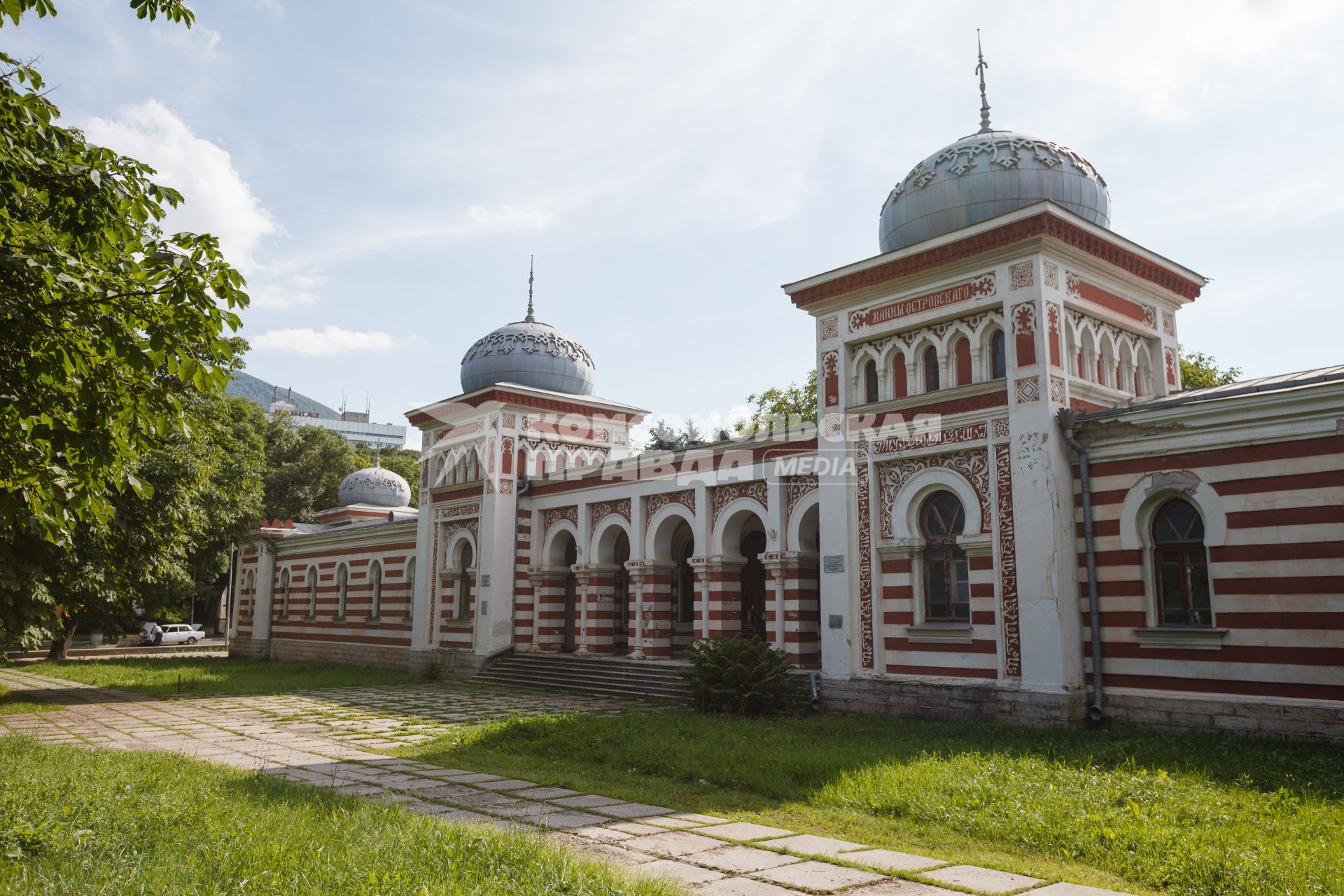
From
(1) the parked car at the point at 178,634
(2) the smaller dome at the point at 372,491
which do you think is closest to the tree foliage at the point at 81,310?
(2) the smaller dome at the point at 372,491

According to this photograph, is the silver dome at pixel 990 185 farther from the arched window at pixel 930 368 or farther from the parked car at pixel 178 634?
the parked car at pixel 178 634

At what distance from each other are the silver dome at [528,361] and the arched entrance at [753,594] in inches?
291

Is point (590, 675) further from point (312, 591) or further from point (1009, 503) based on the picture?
point (312, 591)

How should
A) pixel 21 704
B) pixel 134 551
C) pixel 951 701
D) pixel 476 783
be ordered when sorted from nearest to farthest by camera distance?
pixel 476 783, pixel 951 701, pixel 134 551, pixel 21 704

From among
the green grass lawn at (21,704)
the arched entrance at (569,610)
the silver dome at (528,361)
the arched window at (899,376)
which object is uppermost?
the silver dome at (528,361)

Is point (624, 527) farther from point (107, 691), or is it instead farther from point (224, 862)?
point (224, 862)

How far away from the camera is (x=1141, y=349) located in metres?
15.8

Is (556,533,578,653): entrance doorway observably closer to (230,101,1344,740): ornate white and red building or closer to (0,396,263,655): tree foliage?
(230,101,1344,740): ornate white and red building

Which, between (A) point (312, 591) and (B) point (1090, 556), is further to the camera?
(A) point (312, 591)

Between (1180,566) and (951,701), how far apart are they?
360 cm

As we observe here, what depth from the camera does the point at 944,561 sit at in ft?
48.4

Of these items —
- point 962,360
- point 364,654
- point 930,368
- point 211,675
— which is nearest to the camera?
point 962,360

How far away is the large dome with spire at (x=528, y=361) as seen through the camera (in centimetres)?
2514

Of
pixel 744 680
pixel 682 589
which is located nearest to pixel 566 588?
pixel 682 589
